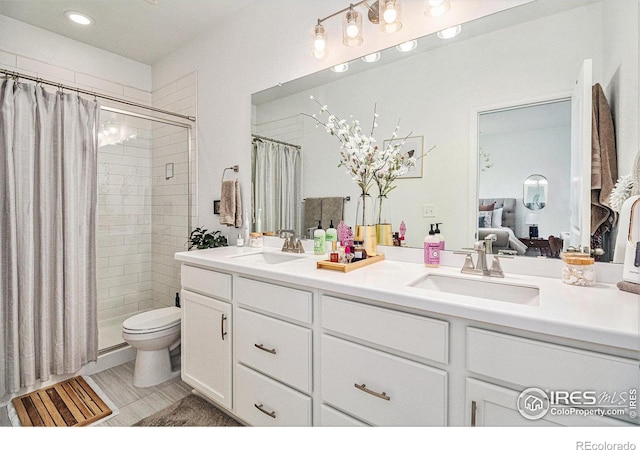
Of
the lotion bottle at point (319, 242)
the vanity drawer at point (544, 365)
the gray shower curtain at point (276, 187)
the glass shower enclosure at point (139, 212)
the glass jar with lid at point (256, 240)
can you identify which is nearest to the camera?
the vanity drawer at point (544, 365)

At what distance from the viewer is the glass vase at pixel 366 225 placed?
160cm

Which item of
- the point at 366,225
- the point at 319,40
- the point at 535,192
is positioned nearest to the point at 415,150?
the point at 366,225

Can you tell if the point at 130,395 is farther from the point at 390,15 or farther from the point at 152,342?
the point at 390,15

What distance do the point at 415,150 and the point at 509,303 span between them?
905 mm

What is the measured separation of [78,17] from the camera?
2.33 m

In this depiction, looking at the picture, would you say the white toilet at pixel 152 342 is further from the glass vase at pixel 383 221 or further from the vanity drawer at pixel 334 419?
the glass vase at pixel 383 221

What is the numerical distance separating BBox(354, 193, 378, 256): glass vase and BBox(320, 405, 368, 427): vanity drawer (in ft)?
2.36

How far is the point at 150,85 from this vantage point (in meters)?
3.16

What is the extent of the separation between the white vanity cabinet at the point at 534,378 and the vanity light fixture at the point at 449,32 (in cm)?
131

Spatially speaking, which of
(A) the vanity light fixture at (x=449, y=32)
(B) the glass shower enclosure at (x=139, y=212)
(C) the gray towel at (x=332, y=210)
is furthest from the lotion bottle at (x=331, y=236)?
(B) the glass shower enclosure at (x=139, y=212)

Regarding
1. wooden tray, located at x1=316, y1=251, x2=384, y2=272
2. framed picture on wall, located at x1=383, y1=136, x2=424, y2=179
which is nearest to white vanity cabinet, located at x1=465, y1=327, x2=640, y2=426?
wooden tray, located at x1=316, y1=251, x2=384, y2=272

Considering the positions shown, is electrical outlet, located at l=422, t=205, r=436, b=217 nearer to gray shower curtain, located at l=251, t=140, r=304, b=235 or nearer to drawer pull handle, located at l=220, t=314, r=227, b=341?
gray shower curtain, located at l=251, t=140, r=304, b=235

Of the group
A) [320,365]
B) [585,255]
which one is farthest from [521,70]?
[320,365]

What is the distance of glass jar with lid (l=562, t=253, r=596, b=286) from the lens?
43.5 inches
